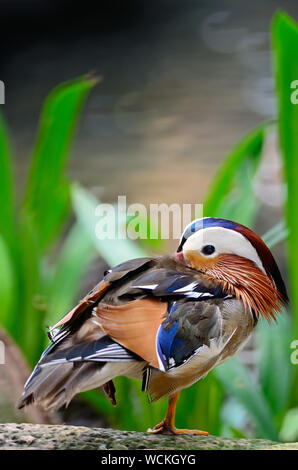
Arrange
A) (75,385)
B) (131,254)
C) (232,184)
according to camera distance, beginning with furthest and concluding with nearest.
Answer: (232,184), (131,254), (75,385)

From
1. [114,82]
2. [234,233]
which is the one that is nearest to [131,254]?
[234,233]

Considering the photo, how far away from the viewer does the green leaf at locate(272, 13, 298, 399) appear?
0.73m

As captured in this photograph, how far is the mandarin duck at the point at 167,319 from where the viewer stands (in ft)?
1.62

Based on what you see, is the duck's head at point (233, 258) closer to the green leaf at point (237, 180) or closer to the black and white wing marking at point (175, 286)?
the black and white wing marking at point (175, 286)

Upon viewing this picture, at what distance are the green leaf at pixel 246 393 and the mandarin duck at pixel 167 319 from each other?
190mm

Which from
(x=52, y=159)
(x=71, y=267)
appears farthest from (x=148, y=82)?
(x=71, y=267)

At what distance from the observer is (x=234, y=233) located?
1.83ft

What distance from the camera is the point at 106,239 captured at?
0.75m

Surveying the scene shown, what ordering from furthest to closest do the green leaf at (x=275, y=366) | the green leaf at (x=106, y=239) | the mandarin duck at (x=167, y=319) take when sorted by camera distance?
the green leaf at (x=275, y=366)
the green leaf at (x=106, y=239)
the mandarin duck at (x=167, y=319)

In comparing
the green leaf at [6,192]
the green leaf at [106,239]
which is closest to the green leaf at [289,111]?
the green leaf at [106,239]

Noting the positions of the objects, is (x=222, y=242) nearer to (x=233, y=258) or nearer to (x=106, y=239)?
(x=233, y=258)

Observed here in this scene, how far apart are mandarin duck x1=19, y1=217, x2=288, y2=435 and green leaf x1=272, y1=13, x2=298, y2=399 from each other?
0.20 metres

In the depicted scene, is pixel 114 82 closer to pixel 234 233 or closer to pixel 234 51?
pixel 234 51
